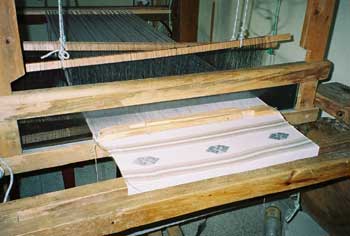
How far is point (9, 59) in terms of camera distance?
3.43 feet

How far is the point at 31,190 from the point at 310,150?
93.6 inches

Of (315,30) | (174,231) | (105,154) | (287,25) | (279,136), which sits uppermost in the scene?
(315,30)

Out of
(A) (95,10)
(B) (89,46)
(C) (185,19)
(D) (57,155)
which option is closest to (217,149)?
(D) (57,155)

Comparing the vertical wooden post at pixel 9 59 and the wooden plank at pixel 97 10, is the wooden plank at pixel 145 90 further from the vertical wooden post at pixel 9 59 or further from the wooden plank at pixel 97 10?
the wooden plank at pixel 97 10

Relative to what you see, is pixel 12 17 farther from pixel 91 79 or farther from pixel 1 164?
pixel 91 79

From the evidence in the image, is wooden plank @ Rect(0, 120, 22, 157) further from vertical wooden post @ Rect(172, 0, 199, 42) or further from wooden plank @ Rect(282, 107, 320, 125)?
vertical wooden post @ Rect(172, 0, 199, 42)

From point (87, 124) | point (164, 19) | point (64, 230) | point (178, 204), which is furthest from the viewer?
point (164, 19)

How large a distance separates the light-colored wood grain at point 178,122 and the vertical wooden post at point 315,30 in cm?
28

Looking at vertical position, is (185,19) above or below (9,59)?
below

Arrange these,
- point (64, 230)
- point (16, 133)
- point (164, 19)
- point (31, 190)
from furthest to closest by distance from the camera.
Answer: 1. point (164, 19)
2. point (31, 190)
3. point (16, 133)
4. point (64, 230)

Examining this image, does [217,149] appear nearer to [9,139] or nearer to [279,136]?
[279,136]

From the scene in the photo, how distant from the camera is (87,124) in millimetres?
1418

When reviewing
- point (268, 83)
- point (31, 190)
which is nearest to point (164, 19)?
point (31, 190)

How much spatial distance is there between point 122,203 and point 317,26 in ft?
3.64
